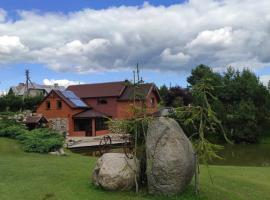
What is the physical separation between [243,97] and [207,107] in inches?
1418

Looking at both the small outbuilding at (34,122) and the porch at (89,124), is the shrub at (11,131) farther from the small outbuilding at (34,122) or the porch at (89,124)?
the porch at (89,124)

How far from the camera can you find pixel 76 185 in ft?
34.8

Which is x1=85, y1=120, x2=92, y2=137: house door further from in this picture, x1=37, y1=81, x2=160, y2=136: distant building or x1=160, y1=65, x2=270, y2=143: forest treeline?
x1=160, y1=65, x2=270, y2=143: forest treeline

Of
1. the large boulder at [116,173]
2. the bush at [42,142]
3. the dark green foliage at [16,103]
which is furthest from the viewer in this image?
the dark green foliage at [16,103]

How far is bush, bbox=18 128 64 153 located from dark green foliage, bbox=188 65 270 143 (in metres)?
21.4

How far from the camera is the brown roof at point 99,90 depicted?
4828cm

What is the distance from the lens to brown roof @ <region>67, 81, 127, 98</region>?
48281 mm

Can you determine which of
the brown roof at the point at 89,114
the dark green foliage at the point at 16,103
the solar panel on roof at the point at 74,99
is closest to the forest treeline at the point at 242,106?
the brown roof at the point at 89,114

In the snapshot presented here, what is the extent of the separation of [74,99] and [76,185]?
37830 millimetres

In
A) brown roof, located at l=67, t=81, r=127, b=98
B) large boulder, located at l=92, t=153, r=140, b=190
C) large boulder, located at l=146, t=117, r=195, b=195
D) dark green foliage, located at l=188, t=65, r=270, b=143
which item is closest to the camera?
large boulder, located at l=146, t=117, r=195, b=195

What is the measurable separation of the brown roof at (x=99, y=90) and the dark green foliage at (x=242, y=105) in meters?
10.9

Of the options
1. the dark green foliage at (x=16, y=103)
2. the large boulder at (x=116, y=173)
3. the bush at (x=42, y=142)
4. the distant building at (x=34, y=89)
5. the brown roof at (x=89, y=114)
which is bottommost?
the large boulder at (x=116, y=173)

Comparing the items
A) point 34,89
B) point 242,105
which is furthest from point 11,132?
point 34,89

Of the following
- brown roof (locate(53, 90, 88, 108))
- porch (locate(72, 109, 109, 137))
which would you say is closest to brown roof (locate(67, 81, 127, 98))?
brown roof (locate(53, 90, 88, 108))
